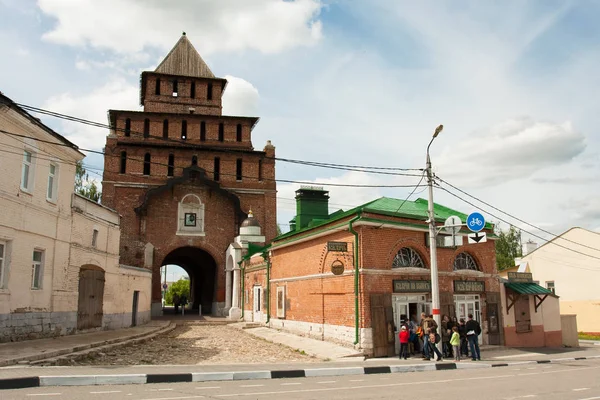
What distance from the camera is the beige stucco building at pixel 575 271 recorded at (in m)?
32.1

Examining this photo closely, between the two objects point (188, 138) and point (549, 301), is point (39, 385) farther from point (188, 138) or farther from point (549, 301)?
point (188, 138)

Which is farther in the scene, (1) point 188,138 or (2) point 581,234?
(1) point 188,138

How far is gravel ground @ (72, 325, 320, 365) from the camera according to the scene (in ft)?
47.2

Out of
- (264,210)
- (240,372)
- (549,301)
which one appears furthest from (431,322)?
(264,210)

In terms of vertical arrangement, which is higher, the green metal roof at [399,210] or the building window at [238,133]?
the building window at [238,133]

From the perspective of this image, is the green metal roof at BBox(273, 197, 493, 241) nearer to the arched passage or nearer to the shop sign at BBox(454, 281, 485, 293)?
the shop sign at BBox(454, 281, 485, 293)

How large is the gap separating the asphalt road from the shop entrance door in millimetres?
6254

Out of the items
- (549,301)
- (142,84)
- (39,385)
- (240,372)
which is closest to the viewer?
(39,385)

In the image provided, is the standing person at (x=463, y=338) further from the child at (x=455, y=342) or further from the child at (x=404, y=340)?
the child at (x=404, y=340)

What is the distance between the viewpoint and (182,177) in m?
33.1

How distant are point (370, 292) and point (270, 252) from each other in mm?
8862

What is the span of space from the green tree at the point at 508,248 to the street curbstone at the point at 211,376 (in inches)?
1887

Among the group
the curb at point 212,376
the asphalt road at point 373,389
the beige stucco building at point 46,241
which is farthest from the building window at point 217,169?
the asphalt road at point 373,389

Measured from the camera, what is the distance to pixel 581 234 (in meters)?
33.2
